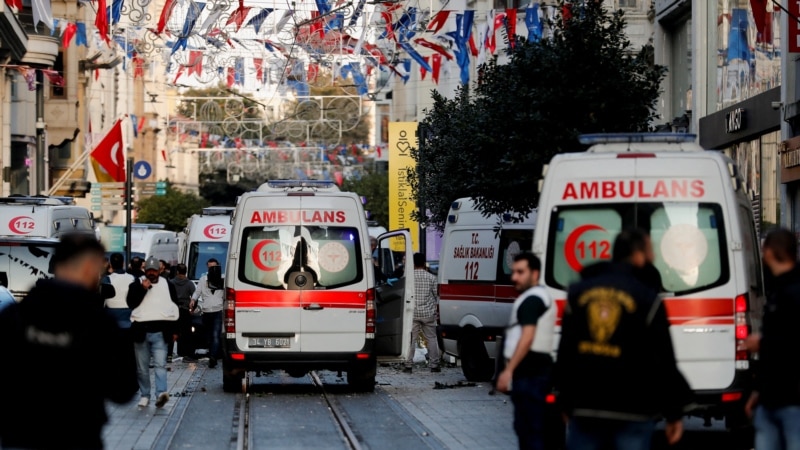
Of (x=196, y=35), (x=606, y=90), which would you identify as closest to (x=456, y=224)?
(x=606, y=90)

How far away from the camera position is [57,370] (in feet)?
21.3

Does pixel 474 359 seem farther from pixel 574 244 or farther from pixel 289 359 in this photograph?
pixel 574 244

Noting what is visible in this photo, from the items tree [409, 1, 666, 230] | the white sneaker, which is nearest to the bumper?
the white sneaker

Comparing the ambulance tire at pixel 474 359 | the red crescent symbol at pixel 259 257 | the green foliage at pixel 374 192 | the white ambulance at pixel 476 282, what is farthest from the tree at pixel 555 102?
the green foliage at pixel 374 192

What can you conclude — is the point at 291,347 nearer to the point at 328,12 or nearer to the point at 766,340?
the point at 328,12

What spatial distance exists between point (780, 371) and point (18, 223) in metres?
22.4

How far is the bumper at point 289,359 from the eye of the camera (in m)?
19.7

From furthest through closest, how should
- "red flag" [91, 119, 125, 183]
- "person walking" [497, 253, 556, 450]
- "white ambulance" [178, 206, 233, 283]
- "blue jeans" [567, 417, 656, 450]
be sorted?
"red flag" [91, 119, 125, 183] < "white ambulance" [178, 206, 233, 283] < "person walking" [497, 253, 556, 450] < "blue jeans" [567, 417, 656, 450]

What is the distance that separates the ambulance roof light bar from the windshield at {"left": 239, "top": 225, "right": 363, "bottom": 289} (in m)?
6.72

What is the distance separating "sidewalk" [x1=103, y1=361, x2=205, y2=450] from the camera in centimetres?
1444

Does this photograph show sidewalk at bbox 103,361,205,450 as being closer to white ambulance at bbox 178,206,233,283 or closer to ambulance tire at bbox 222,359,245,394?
ambulance tire at bbox 222,359,245,394

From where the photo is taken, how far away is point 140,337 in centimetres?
1789

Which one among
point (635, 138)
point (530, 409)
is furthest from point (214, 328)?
point (530, 409)

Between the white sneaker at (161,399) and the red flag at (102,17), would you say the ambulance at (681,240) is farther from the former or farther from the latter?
the red flag at (102,17)
